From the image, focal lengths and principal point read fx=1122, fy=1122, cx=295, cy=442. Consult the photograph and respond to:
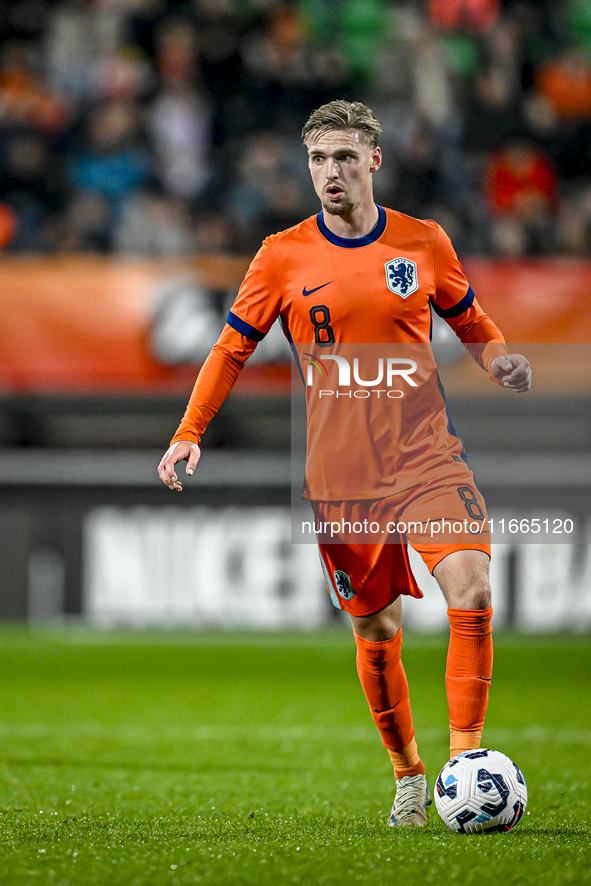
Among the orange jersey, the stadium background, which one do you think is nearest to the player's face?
the orange jersey

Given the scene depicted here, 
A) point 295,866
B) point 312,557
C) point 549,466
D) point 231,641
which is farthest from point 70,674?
point 295,866

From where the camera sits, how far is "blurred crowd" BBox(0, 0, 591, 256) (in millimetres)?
9984

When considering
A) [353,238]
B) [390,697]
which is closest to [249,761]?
[390,697]

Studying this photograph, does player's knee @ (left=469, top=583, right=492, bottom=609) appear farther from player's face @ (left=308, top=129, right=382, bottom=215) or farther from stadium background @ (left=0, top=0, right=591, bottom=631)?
stadium background @ (left=0, top=0, right=591, bottom=631)

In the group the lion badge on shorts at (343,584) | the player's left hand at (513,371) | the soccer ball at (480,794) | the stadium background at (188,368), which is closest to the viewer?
the soccer ball at (480,794)

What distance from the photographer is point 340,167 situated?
344 cm

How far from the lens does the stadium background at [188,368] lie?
9266 mm

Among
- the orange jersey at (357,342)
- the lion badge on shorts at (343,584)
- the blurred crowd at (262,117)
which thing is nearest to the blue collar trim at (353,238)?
the orange jersey at (357,342)

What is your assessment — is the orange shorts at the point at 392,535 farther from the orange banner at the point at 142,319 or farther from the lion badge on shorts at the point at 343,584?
the orange banner at the point at 142,319

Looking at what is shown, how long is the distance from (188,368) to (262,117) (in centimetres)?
291

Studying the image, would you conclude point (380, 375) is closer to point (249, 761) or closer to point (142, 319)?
point (249, 761)

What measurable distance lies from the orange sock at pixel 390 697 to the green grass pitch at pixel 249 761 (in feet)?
0.69

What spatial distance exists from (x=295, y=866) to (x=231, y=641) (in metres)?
6.74

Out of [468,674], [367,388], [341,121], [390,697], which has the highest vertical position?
[341,121]
